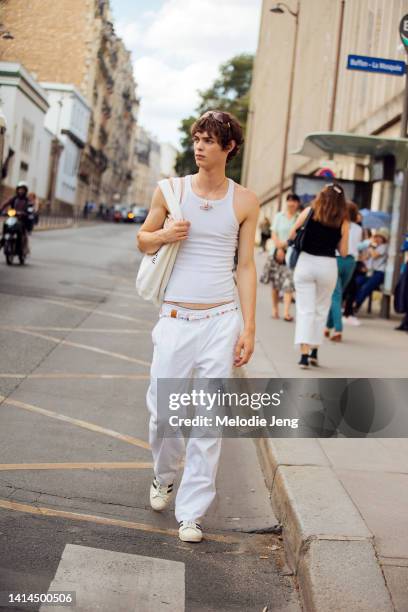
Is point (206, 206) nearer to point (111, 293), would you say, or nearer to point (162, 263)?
point (162, 263)

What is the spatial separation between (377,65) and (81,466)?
34.1 ft

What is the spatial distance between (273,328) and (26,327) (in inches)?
151

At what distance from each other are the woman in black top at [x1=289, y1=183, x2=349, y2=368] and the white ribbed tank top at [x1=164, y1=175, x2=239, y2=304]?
488cm

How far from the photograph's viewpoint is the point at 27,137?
173ft

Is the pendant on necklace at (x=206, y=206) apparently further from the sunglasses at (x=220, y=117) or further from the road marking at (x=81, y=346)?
the road marking at (x=81, y=346)

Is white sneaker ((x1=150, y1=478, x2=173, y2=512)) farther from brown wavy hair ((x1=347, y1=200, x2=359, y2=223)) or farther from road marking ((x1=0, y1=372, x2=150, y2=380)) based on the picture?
brown wavy hair ((x1=347, y1=200, x2=359, y2=223))

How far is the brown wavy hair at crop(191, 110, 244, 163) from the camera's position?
4.15 metres

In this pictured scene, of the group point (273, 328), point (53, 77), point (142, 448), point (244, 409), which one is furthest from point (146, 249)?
point (53, 77)

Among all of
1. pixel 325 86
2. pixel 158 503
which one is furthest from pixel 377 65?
pixel 325 86

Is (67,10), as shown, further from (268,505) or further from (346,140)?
(268,505)

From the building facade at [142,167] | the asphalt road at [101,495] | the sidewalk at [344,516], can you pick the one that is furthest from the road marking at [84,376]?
the building facade at [142,167]

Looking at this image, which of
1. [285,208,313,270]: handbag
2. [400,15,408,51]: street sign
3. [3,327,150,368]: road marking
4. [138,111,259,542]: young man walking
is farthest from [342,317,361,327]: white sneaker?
[138,111,259,542]: young man walking

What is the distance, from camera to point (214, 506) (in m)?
4.93

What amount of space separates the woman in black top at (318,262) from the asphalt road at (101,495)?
1.69 meters
